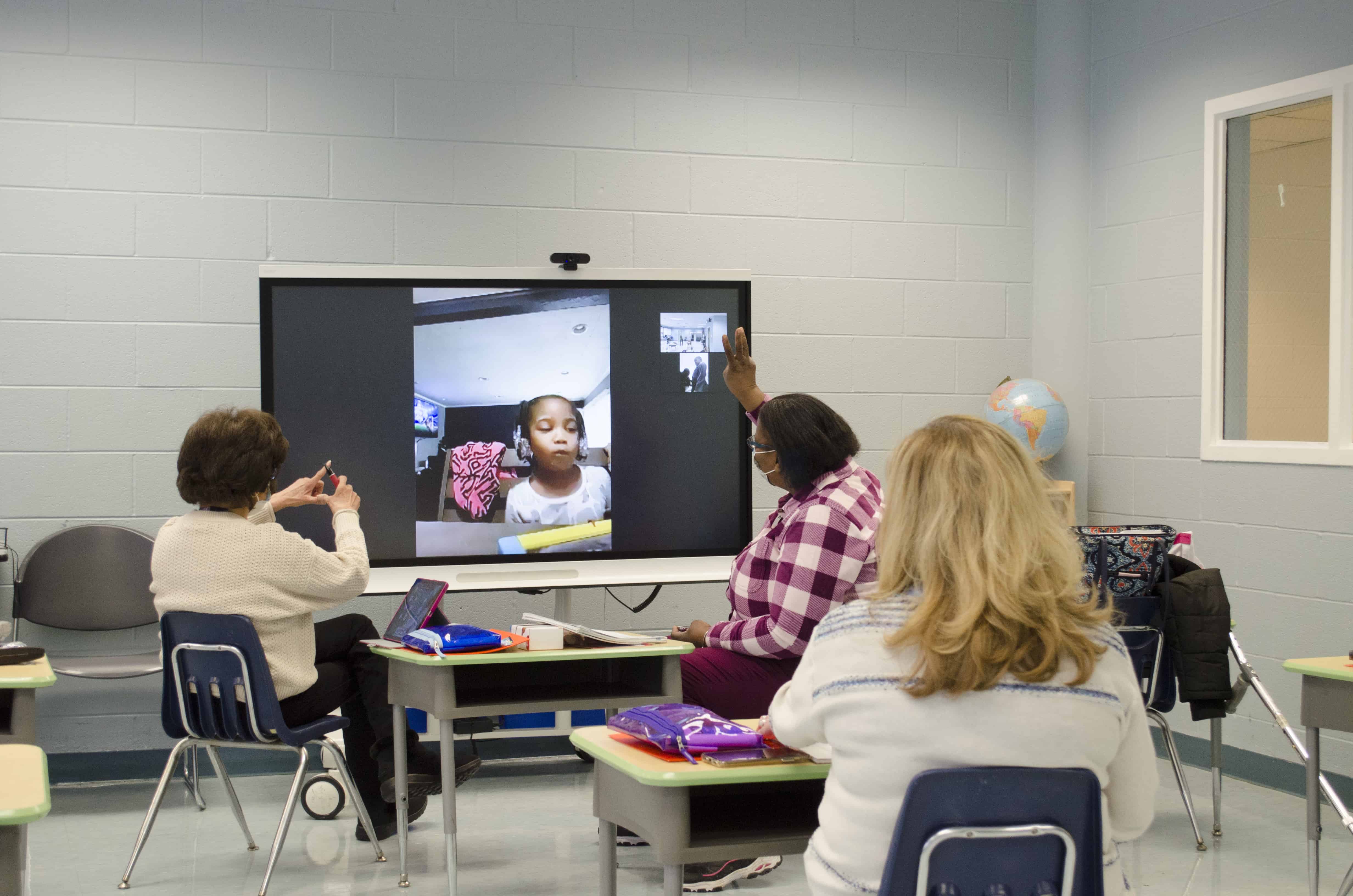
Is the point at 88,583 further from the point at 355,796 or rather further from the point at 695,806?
the point at 695,806

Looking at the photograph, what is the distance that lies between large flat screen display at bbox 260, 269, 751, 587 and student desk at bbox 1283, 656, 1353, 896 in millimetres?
1914

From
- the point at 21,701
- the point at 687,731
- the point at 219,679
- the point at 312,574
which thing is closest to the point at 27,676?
the point at 21,701

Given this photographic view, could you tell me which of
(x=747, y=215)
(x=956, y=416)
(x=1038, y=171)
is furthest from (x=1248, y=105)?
(x=956, y=416)

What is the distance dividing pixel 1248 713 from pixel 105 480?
4.17 meters

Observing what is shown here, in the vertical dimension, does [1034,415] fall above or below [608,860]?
above

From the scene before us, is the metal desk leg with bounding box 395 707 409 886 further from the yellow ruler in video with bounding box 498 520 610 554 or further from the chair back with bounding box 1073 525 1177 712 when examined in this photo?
the chair back with bounding box 1073 525 1177 712

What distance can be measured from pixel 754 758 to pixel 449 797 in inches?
54.0

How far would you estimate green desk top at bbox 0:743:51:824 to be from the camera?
139 cm

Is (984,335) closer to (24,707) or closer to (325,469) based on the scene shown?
(325,469)

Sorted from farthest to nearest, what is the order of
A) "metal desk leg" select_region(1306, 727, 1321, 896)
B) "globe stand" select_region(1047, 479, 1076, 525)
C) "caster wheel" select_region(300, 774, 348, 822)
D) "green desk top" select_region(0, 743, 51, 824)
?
"globe stand" select_region(1047, 479, 1076, 525), "caster wheel" select_region(300, 774, 348, 822), "metal desk leg" select_region(1306, 727, 1321, 896), "green desk top" select_region(0, 743, 51, 824)

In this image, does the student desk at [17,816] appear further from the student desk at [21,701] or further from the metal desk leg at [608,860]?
the student desk at [21,701]

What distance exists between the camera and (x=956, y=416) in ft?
5.67

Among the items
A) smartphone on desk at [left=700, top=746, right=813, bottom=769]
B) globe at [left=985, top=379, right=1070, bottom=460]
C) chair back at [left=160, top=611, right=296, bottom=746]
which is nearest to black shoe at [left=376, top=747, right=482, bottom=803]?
chair back at [left=160, top=611, right=296, bottom=746]

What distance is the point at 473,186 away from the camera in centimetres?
456
